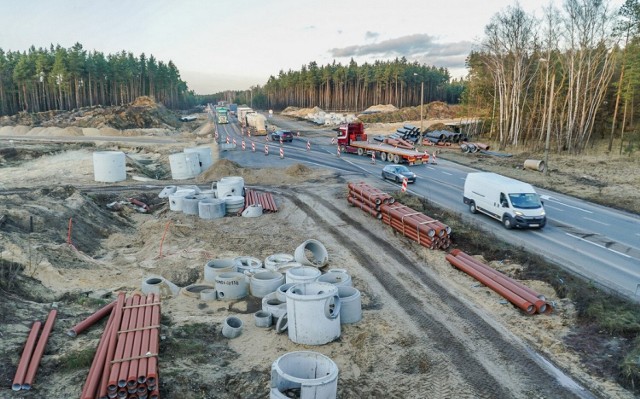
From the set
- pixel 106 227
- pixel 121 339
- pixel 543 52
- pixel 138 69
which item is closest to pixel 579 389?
pixel 121 339

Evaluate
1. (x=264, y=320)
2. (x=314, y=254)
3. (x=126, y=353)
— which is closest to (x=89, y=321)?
(x=126, y=353)

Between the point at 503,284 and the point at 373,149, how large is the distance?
28784mm

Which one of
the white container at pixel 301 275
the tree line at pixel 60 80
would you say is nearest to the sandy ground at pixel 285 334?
the white container at pixel 301 275

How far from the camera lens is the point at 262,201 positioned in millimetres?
24641

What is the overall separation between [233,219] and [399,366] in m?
14.5

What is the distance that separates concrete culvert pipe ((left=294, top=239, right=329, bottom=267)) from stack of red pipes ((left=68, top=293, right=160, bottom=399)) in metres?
5.55

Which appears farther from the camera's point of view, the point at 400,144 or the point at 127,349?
the point at 400,144

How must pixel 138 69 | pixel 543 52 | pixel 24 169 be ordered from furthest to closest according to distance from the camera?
1. pixel 138 69
2. pixel 543 52
3. pixel 24 169

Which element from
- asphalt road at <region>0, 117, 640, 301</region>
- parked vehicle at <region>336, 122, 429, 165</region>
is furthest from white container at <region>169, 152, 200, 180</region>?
parked vehicle at <region>336, 122, 429, 165</region>

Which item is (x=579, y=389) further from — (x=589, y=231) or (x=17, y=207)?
(x=17, y=207)

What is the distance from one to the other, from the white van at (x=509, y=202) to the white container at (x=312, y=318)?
12.9 metres

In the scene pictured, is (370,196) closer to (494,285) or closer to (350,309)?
(494,285)

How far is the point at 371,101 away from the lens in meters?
134

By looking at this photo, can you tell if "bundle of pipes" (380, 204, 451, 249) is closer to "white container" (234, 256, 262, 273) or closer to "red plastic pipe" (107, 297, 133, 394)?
"white container" (234, 256, 262, 273)
